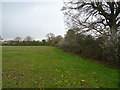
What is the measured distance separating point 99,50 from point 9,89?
10.0 m

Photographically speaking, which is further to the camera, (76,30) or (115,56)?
(76,30)

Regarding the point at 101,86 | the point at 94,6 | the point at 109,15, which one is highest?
the point at 94,6

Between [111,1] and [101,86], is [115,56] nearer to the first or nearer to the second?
[101,86]

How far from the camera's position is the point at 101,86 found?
5.30 m

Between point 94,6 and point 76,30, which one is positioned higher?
point 94,6

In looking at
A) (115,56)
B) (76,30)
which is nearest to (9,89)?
(115,56)

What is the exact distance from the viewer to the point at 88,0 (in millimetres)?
14734

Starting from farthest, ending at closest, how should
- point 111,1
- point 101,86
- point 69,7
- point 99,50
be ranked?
point 69,7 < point 111,1 < point 99,50 < point 101,86

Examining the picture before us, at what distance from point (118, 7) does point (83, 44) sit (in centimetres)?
626

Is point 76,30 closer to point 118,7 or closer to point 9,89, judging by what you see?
point 118,7

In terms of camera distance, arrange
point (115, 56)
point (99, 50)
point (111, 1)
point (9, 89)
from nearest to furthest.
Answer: point (9, 89), point (115, 56), point (99, 50), point (111, 1)

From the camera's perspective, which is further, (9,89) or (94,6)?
(94,6)

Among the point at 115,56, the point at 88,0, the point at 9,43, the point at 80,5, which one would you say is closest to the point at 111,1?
the point at 88,0

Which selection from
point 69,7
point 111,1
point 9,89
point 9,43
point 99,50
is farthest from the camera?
point 9,43
